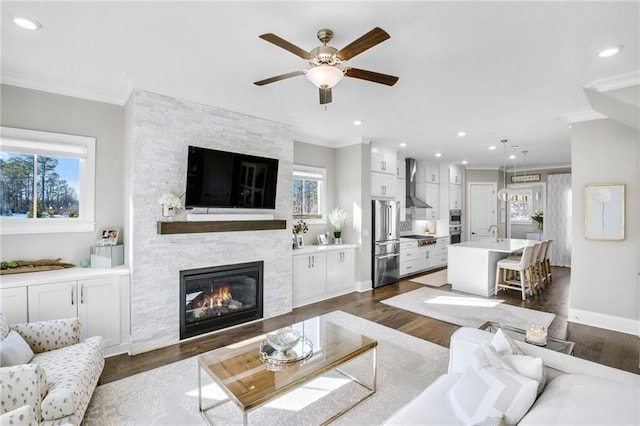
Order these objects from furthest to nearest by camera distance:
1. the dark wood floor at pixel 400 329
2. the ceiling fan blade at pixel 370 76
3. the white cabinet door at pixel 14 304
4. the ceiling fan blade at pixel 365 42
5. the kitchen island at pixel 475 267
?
the kitchen island at pixel 475 267 < the dark wood floor at pixel 400 329 < the white cabinet door at pixel 14 304 < the ceiling fan blade at pixel 370 76 < the ceiling fan blade at pixel 365 42

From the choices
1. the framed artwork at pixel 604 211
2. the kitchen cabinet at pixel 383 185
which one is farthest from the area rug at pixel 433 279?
the framed artwork at pixel 604 211

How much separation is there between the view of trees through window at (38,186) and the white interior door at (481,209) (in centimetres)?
892

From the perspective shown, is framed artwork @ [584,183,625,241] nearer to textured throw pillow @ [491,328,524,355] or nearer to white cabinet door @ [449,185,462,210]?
textured throw pillow @ [491,328,524,355]

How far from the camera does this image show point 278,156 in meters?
4.32

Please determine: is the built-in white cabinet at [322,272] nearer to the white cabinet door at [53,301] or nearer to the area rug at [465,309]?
the area rug at [465,309]

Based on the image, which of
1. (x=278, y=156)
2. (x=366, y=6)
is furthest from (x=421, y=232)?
(x=366, y=6)

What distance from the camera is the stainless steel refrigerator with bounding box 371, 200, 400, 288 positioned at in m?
5.85

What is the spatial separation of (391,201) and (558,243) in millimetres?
5282

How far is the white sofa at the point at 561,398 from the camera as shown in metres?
1.17

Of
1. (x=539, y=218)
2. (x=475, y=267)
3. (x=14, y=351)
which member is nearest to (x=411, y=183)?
(x=475, y=267)

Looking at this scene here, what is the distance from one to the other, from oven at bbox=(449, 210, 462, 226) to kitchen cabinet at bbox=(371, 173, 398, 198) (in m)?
2.64

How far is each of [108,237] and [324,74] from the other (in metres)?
3.01

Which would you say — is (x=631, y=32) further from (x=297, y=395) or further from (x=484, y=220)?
(x=484, y=220)

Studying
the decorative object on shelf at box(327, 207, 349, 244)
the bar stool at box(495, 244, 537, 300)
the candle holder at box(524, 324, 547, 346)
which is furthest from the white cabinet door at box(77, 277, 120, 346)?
the bar stool at box(495, 244, 537, 300)
